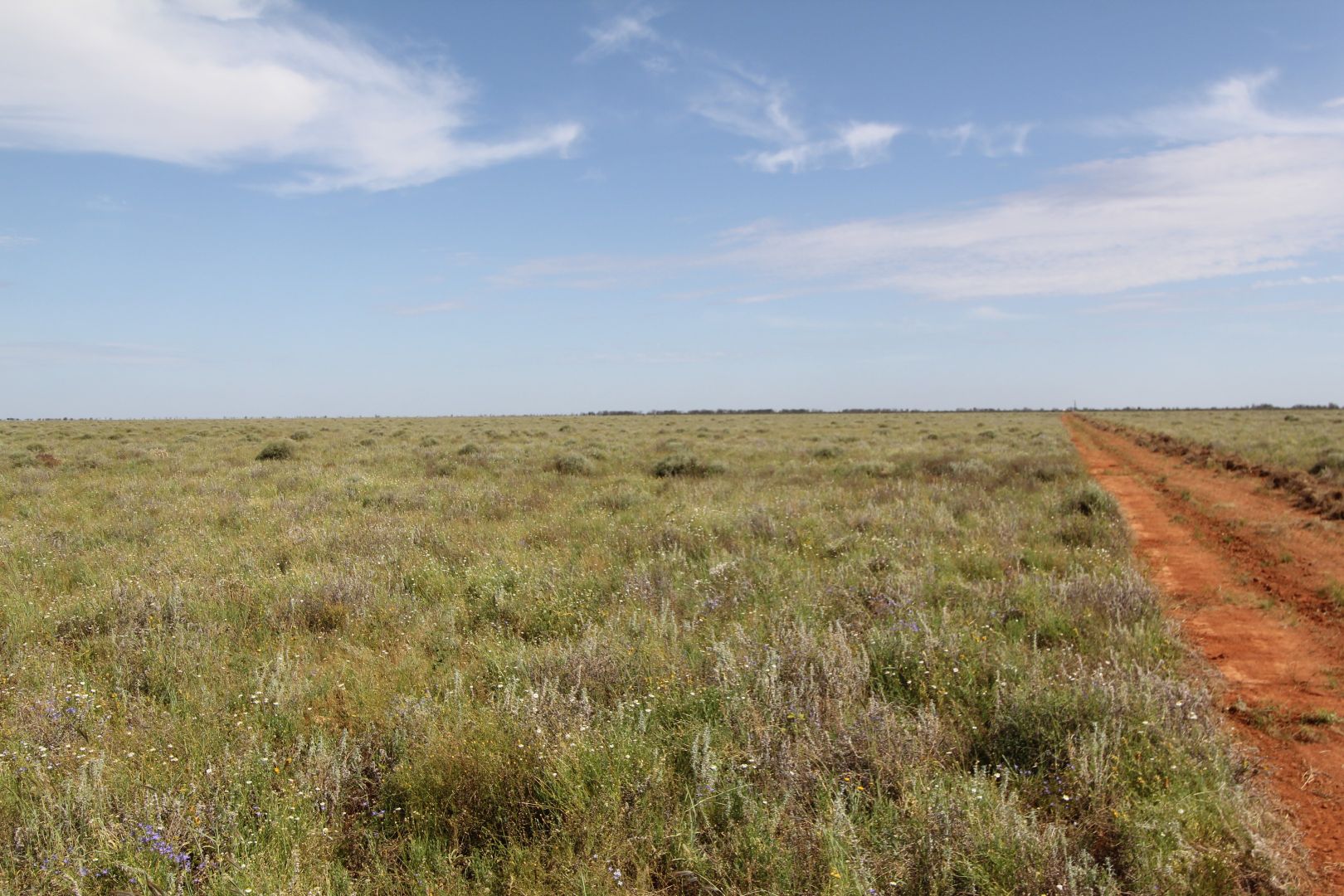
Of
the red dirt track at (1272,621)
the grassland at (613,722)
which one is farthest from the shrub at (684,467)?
the red dirt track at (1272,621)

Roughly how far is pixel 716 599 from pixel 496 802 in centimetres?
324

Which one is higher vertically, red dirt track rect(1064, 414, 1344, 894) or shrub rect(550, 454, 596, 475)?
shrub rect(550, 454, 596, 475)

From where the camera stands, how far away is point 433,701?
4.37 metres

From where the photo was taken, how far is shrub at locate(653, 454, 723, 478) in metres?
18.3

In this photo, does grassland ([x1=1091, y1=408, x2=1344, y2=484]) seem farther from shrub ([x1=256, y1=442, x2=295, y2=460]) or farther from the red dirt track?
shrub ([x1=256, y1=442, x2=295, y2=460])

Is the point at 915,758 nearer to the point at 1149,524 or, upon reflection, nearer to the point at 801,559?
the point at 801,559

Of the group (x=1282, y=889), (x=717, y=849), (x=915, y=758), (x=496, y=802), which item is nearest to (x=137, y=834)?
Result: (x=496, y=802)

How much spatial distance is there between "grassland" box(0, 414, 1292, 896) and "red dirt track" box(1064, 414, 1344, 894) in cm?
39

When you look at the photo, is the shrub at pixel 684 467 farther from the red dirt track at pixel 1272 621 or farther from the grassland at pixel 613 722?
the red dirt track at pixel 1272 621

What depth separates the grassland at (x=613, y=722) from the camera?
296 centimetres

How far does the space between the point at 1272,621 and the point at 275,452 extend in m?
25.6

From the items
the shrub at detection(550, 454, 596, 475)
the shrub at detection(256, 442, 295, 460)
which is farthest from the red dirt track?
the shrub at detection(256, 442, 295, 460)

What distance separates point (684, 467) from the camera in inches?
736

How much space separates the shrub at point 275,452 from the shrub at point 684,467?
1304 centimetres
